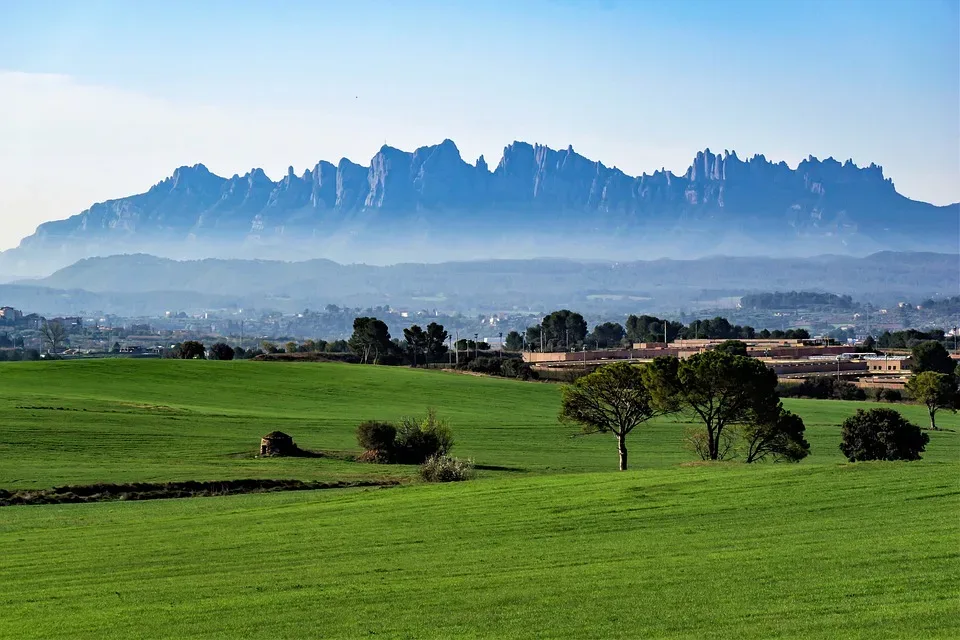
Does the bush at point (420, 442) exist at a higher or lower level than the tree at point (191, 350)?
lower

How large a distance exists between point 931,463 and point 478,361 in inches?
3712

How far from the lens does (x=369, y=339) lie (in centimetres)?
14900

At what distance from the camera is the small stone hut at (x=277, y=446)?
56281 mm

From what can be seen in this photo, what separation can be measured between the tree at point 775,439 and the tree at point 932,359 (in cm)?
8198

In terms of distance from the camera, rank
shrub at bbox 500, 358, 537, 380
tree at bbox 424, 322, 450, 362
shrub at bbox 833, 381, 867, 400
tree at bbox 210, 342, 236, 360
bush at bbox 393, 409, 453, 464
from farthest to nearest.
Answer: tree at bbox 424, 322, 450, 362, tree at bbox 210, 342, 236, 360, shrub at bbox 500, 358, 537, 380, shrub at bbox 833, 381, 867, 400, bush at bbox 393, 409, 453, 464

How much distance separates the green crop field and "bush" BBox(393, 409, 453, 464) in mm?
4767

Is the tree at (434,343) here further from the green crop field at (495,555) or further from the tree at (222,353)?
the green crop field at (495,555)

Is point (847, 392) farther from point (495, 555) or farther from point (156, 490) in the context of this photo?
point (495, 555)

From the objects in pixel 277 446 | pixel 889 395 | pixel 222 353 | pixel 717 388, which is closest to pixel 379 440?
pixel 277 446

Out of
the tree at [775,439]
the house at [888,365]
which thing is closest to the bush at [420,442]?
the tree at [775,439]

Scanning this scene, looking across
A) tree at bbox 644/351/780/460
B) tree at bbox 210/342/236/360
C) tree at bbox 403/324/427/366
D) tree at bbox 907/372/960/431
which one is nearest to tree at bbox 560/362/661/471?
tree at bbox 644/351/780/460

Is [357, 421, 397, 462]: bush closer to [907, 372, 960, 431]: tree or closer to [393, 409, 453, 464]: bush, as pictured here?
[393, 409, 453, 464]: bush

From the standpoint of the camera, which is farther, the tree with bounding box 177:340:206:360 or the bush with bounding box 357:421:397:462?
the tree with bounding box 177:340:206:360

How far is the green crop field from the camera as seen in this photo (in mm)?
20859
